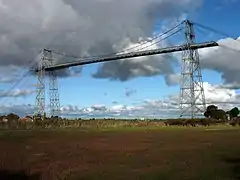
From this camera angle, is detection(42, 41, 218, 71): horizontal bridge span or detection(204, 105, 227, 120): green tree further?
detection(204, 105, 227, 120): green tree

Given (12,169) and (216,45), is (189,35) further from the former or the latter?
(12,169)

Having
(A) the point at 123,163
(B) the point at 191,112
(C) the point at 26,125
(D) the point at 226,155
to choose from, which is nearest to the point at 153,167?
(A) the point at 123,163

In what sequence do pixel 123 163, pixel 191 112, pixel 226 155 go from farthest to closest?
pixel 191 112 < pixel 226 155 < pixel 123 163

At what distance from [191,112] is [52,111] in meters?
31.1

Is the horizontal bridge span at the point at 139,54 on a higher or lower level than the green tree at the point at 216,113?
higher

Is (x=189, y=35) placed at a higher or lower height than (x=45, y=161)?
higher

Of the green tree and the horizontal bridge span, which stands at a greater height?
the horizontal bridge span

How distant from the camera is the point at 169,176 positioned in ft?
54.8

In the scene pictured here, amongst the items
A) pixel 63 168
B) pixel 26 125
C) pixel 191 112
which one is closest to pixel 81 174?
pixel 63 168

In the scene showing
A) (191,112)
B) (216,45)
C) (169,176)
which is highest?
(216,45)

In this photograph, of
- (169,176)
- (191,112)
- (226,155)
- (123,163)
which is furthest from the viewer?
(191,112)

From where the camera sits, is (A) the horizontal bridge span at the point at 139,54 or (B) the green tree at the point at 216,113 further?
(B) the green tree at the point at 216,113

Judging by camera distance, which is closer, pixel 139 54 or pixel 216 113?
pixel 139 54

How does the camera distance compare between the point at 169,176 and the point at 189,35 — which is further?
the point at 189,35
